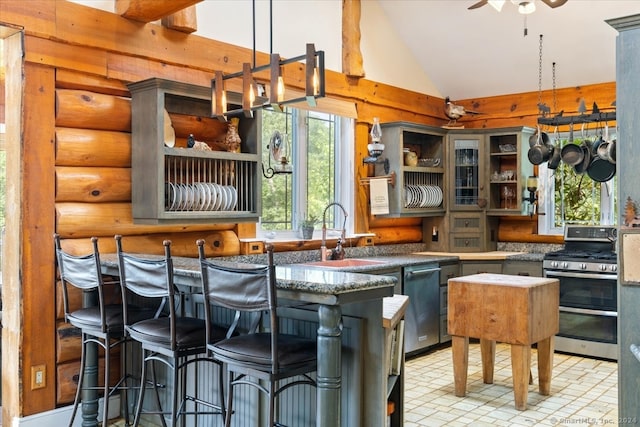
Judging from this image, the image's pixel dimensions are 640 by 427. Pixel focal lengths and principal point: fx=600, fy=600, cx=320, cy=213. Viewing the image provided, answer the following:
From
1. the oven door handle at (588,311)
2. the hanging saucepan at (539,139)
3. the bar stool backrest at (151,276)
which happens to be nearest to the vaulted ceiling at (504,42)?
the hanging saucepan at (539,139)

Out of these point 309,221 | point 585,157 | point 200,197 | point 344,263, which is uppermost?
point 585,157

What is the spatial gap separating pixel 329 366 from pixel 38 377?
6.91 feet

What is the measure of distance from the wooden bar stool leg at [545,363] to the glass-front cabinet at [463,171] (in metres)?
2.20

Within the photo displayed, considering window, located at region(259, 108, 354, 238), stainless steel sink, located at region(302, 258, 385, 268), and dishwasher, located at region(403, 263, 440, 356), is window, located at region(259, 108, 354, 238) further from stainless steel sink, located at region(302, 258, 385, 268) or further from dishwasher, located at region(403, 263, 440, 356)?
Answer: dishwasher, located at region(403, 263, 440, 356)

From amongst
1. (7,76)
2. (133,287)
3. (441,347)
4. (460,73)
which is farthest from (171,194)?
(460,73)

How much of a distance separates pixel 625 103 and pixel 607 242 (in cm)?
327

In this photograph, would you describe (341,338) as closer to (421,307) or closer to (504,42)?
(421,307)

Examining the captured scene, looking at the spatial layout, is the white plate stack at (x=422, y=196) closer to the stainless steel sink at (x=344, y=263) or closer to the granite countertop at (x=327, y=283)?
the stainless steel sink at (x=344, y=263)

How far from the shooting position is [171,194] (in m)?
3.76

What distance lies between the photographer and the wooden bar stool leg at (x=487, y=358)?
445 cm

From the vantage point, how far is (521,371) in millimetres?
3906

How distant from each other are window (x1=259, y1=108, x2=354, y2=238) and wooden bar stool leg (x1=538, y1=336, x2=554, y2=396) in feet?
6.85

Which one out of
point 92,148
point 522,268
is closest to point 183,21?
point 92,148

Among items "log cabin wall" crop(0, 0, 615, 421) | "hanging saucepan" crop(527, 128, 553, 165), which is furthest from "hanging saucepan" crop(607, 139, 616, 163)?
"log cabin wall" crop(0, 0, 615, 421)
